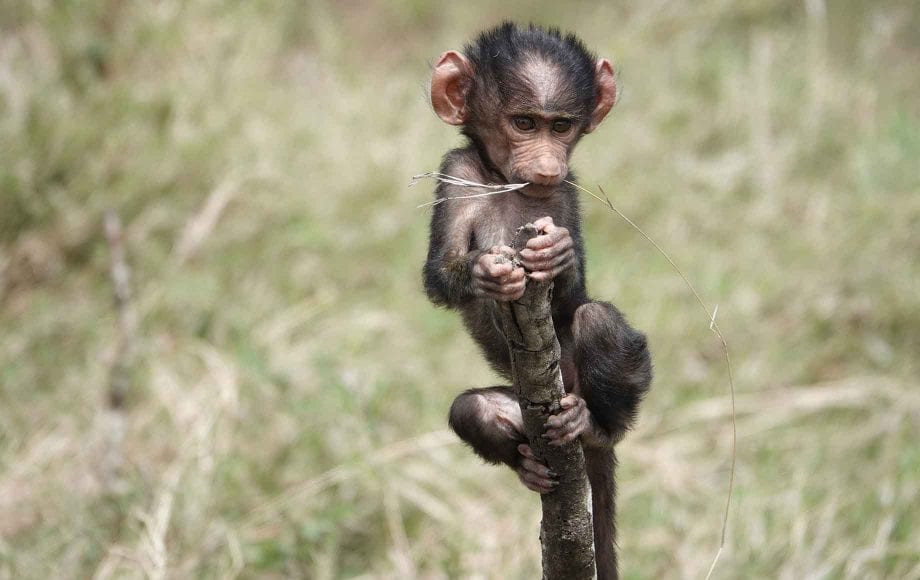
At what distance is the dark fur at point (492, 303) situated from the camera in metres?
3.24

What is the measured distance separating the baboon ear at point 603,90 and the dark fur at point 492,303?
0.14ft

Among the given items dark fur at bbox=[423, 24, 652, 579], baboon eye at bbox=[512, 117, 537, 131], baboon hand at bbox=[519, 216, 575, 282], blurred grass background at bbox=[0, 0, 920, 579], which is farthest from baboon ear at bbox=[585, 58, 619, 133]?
baboon hand at bbox=[519, 216, 575, 282]

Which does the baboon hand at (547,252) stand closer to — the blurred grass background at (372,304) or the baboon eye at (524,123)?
the baboon eye at (524,123)

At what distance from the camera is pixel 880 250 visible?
7691 millimetres

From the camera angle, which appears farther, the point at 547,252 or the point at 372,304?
the point at 372,304

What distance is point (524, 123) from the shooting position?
3.40 metres

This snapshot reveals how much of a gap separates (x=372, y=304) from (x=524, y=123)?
12.6 feet

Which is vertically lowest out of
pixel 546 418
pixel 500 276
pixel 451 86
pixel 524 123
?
pixel 546 418

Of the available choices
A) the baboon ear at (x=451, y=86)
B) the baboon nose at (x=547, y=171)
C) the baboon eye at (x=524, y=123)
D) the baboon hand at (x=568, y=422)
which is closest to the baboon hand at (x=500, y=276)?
the baboon hand at (x=568, y=422)

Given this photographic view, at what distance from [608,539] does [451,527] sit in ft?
6.31

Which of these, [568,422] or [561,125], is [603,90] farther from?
[568,422]

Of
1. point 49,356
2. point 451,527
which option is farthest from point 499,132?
point 49,356

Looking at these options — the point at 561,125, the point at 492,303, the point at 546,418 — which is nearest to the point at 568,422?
the point at 546,418

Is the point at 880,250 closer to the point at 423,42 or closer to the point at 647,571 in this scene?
the point at 647,571
